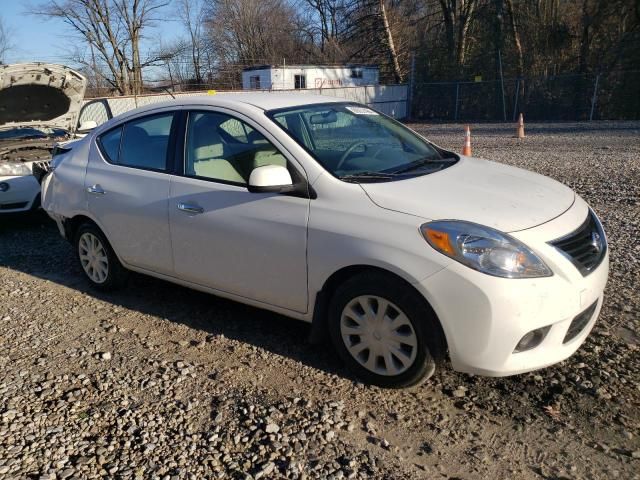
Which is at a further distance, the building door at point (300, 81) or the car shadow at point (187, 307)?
the building door at point (300, 81)

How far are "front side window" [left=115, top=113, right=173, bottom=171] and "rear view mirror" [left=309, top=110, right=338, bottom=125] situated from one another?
3.64 ft

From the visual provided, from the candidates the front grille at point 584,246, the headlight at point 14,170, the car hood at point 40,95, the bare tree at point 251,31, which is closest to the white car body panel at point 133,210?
the front grille at point 584,246

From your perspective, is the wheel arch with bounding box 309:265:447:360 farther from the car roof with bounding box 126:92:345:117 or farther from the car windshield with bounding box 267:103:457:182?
the car roof with bounding box 126:92:345:117

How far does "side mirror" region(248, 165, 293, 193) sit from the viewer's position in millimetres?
3373

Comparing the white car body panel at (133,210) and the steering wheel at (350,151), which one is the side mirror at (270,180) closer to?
the steering wheel at (350,151)

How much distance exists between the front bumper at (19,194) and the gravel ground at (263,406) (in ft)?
9.00

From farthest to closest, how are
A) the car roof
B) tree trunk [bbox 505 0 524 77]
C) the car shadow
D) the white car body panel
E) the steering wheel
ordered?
tree trunk [bbox 505 0 524 77] → the white car body panel → the car roof → the car shadow → the steering wheel

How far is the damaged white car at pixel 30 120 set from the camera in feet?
23.3

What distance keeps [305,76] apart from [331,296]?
28.5m

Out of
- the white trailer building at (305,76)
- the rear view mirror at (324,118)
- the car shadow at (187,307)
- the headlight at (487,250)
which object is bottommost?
the car shadow at (187,307)

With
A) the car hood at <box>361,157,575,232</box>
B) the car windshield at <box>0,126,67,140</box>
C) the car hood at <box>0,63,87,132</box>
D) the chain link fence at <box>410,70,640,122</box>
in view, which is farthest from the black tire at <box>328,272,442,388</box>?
the chain link fence at <box>410,70,640,122</box>

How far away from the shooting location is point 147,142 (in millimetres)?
4508

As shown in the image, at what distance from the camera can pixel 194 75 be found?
1395 inches

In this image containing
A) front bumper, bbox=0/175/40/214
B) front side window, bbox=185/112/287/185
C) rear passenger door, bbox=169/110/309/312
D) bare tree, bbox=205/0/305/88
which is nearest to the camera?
rear passenger door, bbox=169/110/309/312
